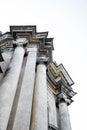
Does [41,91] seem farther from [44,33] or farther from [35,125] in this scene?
[44,33]

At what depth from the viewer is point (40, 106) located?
7.60 m

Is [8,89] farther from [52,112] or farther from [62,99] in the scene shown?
[62,99]

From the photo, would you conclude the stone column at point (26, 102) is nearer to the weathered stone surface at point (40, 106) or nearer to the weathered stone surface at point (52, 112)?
the weathered stone surface at point (40, 106)

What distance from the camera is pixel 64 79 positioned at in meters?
15.3

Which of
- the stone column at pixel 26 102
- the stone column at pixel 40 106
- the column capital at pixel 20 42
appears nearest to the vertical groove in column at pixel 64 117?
the stone column at pixel 40 106

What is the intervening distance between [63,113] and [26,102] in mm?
5989

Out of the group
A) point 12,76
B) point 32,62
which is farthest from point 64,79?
point 12,76

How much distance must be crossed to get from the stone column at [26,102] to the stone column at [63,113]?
4110 mm

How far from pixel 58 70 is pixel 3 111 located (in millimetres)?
9645

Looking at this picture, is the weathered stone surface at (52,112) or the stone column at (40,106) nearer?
the stone column at (40,106)

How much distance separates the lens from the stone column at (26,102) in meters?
6.07

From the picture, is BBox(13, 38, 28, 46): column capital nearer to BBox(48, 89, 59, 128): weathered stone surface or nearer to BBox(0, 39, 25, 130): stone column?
BBox(0, 39, 25, 130): stone column

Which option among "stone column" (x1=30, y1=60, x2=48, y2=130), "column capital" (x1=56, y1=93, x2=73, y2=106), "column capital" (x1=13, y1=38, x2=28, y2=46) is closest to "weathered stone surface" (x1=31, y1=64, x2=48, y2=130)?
"stone column" (x1=30, y1=60, x2=48, y2=130)

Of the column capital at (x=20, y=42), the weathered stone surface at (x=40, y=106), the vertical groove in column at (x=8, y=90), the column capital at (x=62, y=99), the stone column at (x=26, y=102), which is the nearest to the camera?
the vertical groove in column at (x=8, y=90)
